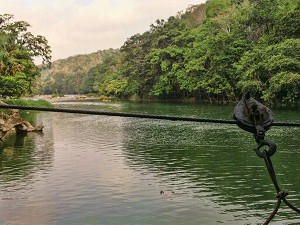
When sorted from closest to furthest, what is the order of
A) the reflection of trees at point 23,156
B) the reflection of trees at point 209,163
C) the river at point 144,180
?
the river at point 144,180
the reflection of trees at point 209,163
the reflection of trees at point 23,156

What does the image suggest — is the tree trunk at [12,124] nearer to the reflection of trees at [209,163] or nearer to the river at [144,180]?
Result: the river at [144,180]

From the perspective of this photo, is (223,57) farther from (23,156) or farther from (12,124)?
(23,156)

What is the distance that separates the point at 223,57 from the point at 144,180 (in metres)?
45.0

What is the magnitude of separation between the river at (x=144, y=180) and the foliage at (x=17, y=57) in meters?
9.19

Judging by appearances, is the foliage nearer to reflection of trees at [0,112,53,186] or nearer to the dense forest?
reflection of trees at [0,112,53,186]

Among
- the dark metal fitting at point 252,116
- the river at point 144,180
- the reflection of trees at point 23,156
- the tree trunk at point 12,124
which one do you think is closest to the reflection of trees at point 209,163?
the river at point 144,180

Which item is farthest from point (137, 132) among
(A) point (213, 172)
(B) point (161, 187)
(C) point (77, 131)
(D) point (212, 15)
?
(D) point (212, 15)

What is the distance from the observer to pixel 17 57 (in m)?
50.8

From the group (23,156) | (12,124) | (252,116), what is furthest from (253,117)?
(12,124)

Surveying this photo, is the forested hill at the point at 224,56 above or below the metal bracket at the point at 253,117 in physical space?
above

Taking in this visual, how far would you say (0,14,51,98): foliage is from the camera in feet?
118

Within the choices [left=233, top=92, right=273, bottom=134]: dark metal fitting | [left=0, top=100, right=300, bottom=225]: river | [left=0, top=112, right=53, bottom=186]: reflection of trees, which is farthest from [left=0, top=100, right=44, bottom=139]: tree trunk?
[left=233, top=92, right=273, bottom=134]: dark metal fitting

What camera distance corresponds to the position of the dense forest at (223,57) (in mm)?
47188

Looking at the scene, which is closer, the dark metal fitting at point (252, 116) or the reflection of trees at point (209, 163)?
the dark metal fitting at point (252, 116)
